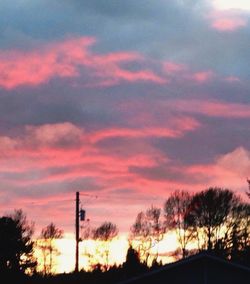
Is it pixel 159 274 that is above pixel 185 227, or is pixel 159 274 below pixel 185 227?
below

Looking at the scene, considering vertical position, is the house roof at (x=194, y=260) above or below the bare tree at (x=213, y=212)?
below

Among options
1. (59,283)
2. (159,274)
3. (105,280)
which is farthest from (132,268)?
(159,274)

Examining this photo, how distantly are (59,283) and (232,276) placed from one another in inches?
1257

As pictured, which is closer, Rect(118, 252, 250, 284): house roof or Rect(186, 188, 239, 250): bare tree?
Rect(118, 252, 250, 284): house roof

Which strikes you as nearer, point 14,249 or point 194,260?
point 194,260

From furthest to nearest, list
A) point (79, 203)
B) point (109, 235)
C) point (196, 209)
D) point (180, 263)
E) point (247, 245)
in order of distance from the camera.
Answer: point (109, 235)
point (196, 209)
point (247, 245)
point (79, 203)
point (180, 263)

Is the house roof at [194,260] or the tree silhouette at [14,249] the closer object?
the house roof at [194,260]

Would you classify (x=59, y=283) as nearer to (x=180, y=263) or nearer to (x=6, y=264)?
(x=6, y=264)

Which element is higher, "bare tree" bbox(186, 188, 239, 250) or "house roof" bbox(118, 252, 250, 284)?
"bare tree" bbox(186, 188, 239, 250)

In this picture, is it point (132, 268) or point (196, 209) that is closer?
point (132, 268)

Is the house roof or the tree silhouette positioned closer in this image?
the house roof

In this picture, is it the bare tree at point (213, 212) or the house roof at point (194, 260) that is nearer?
the house roof at point (194, 260)

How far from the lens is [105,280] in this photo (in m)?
70.8

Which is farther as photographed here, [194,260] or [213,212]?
[213,212]
